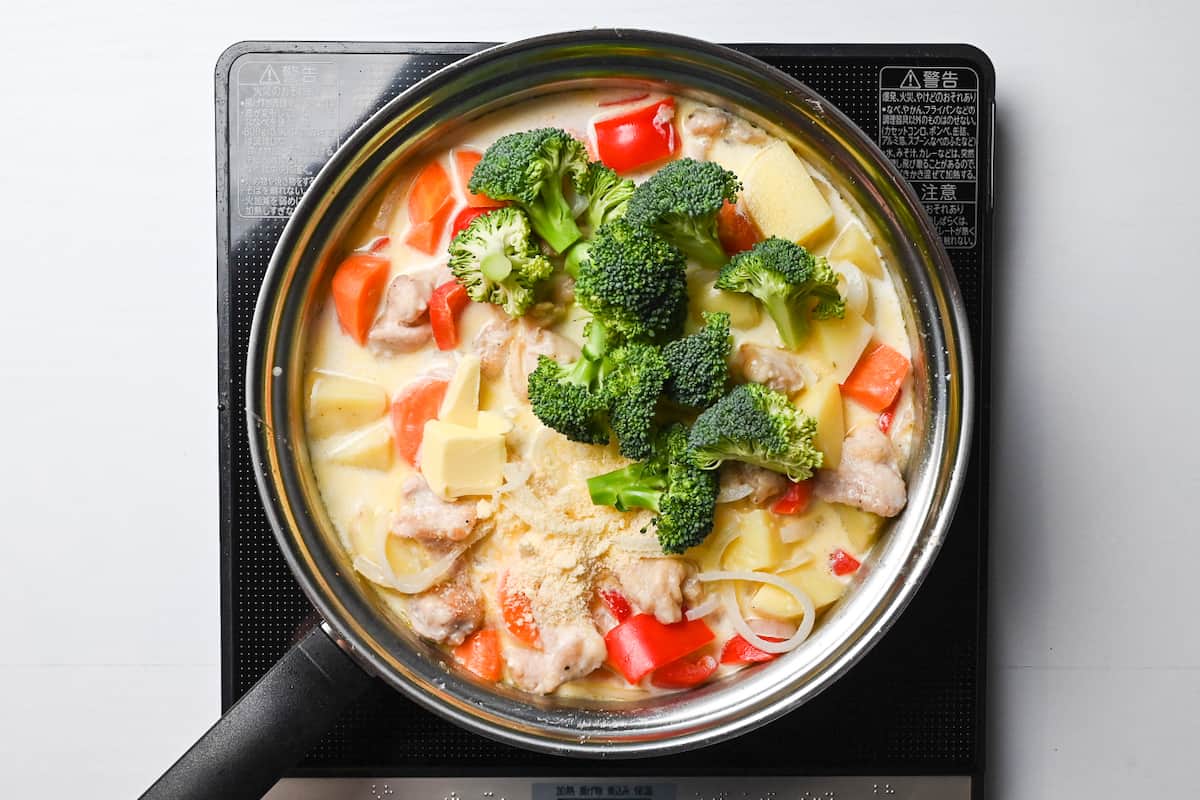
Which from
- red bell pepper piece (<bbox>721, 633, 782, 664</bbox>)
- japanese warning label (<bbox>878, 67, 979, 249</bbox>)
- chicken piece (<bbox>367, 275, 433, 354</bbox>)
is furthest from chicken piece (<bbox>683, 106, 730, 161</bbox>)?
red bell pepper piece (<bbox>721, 633, 782, 664</bbox>)

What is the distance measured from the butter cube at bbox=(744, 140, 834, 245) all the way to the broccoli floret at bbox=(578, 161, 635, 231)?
0.30 meters

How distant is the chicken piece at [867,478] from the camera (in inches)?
85.7

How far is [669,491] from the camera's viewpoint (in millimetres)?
2109

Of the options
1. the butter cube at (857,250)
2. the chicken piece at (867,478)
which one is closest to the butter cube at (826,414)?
the chicken piece at (867,478)

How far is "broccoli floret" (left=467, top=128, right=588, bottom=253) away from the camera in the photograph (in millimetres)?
2088

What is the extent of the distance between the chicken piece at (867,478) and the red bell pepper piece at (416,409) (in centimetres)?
92

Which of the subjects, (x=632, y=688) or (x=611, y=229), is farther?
(x=632, y=688)

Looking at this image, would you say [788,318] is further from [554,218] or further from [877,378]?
[554,218]

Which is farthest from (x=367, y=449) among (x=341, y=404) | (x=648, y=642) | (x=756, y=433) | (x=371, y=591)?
(x=756, y=433)

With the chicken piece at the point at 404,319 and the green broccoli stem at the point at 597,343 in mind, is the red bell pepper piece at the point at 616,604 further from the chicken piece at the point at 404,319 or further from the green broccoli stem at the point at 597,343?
the chicken piece at the point at 404,319
